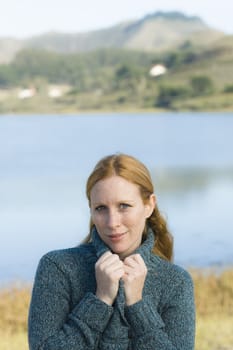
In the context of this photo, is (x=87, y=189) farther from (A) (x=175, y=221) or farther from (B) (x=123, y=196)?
(A) (x=175, y=221)

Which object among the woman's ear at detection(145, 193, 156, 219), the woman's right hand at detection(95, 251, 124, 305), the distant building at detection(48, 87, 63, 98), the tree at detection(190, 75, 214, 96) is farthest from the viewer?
the distant building at detection(48, 87, 63, 98)

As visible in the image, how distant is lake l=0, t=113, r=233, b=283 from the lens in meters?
18.5

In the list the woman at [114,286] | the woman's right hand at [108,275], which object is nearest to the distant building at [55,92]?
the woman at [114,286]

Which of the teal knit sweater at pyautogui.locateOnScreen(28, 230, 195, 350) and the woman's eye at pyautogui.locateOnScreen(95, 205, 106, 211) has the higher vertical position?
the woman's eye at pyautogui.locateOnScreen(95, 205, 106, 211)

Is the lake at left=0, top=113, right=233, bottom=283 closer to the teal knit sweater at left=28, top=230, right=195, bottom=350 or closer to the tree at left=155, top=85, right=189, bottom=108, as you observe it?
the teal knit sweater at left=28, top=230, right=195, bottom=350

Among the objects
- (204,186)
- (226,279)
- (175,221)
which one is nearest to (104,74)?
(204,186)

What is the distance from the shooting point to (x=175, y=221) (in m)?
24.2

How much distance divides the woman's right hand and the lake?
58 cm

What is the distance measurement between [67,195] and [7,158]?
16940mm

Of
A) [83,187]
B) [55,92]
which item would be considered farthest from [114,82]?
[83,187]

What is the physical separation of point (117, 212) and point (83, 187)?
28714 mm

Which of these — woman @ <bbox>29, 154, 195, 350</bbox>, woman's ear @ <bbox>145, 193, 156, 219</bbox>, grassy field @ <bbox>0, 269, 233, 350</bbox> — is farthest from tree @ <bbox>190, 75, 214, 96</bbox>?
woman @ <bbox>29, 154, 195, 350</bbox>

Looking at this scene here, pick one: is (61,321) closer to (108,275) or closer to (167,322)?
(108,275)

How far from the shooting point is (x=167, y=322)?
7.86 ft
